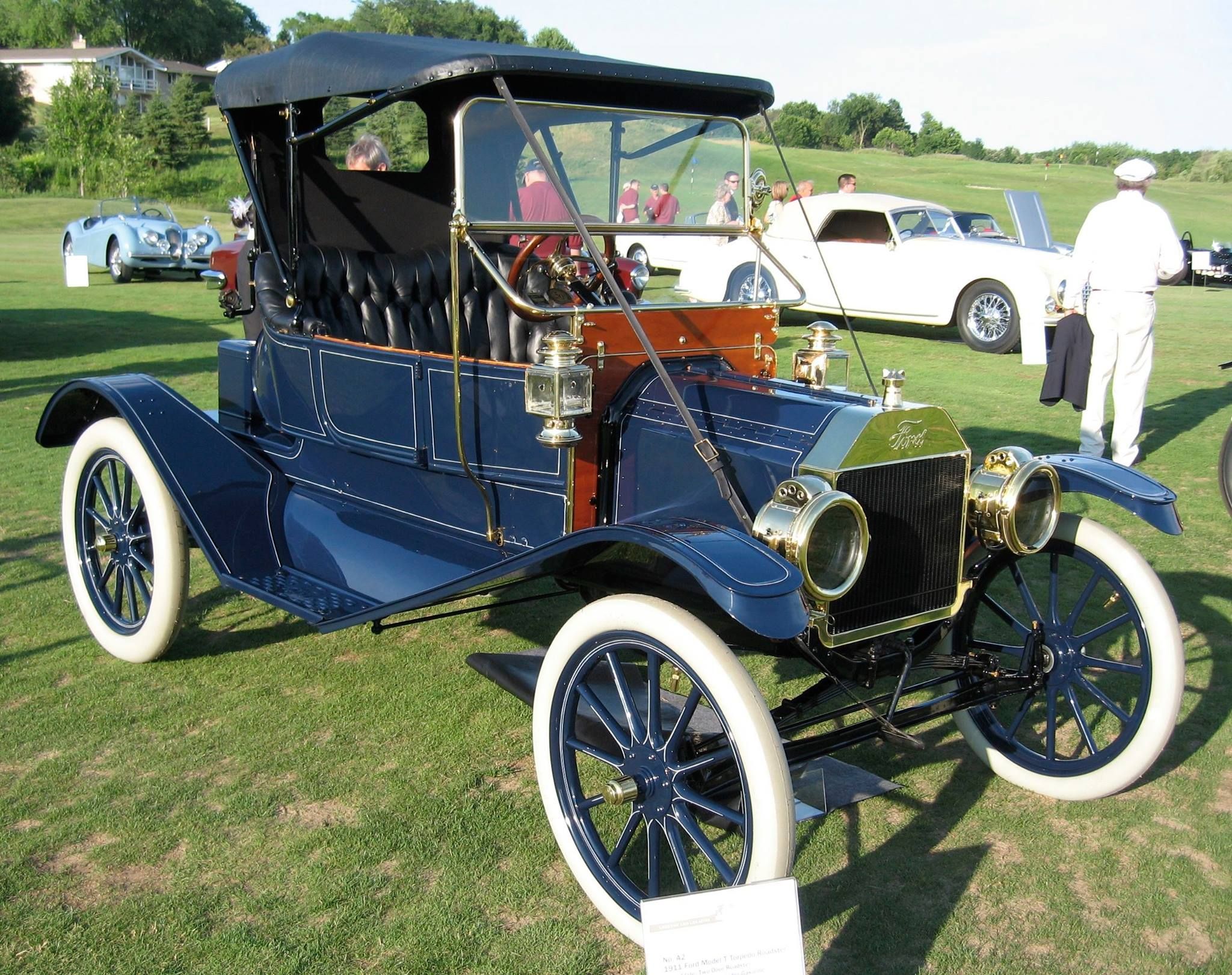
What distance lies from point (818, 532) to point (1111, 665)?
1.11 metres

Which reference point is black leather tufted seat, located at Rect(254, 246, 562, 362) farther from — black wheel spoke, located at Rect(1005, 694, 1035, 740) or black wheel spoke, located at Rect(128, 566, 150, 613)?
black wheel spoke, located at Rect(1005, 694, 1035, 740)

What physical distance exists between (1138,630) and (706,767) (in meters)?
1.41

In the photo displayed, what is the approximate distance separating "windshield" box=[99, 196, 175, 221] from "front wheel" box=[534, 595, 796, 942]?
59.4ft

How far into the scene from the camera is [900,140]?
56938mm

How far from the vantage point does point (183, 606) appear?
390 cm

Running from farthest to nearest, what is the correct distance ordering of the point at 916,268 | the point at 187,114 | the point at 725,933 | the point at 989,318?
the point at 187,114 < the point at 916,268 < the point at 989,318 < the point at 725,933

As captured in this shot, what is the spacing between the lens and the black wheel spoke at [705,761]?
7.98 ft

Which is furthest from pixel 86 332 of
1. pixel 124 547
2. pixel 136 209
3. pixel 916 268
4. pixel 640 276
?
pixel 640 276

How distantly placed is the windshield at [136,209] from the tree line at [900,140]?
3612 cm

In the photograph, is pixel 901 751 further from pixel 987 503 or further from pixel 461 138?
pixel 461 138

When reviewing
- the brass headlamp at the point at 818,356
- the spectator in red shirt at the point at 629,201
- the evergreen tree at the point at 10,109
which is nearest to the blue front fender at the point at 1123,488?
the brass headlamp at the point at 818,356

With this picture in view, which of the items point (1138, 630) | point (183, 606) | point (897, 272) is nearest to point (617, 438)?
point (1138, 630)

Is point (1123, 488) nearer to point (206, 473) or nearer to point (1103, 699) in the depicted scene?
point (1103, 699)

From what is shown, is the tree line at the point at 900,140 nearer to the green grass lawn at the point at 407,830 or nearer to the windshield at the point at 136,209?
the windshield at the point at 136,209
